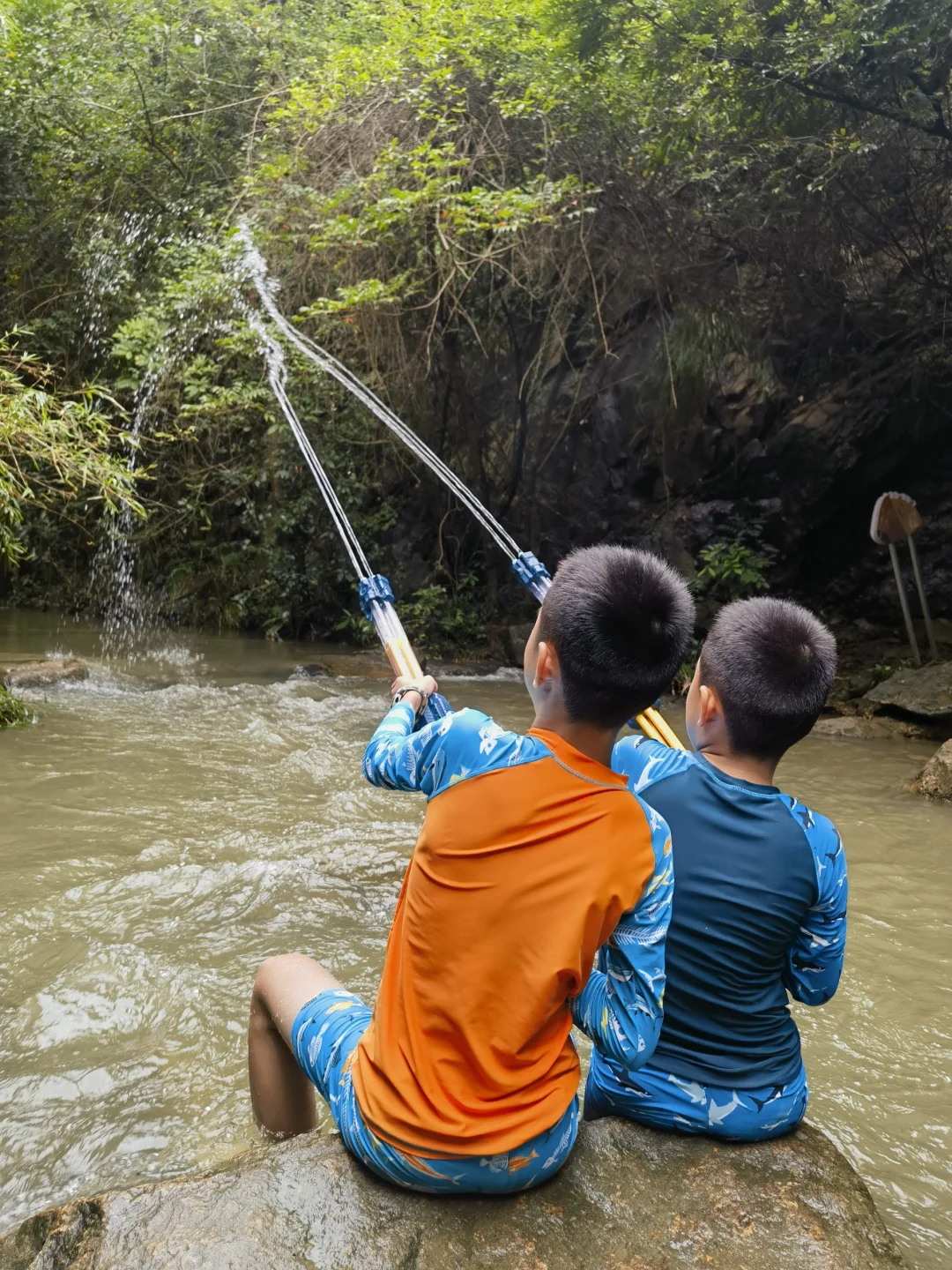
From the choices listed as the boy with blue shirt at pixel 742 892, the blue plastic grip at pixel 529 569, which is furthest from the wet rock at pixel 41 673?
the boy with blue shirt at pixel 742 892

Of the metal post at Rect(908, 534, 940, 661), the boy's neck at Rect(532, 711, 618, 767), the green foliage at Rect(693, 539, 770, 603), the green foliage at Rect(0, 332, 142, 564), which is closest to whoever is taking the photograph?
the boy's neck at Rect(532, 711, 618, 767)

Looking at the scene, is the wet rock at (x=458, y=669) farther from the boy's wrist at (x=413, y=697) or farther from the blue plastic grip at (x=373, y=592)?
the boy's wrist at (x=413, y=697)

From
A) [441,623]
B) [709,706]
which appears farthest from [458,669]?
[709,706]

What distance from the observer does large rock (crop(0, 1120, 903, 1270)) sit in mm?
1298

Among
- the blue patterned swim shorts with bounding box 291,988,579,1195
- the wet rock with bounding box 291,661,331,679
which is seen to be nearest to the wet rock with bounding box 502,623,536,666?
the wet rock with bounding box 291,661,331,679

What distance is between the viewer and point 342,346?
33.3ft

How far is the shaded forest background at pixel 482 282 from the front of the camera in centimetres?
750

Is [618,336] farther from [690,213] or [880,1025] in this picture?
[880,1025]

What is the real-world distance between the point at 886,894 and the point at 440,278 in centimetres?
744

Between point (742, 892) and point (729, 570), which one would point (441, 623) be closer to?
point (729, 570)

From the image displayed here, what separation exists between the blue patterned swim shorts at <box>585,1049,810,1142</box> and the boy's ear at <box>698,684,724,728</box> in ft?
2.01

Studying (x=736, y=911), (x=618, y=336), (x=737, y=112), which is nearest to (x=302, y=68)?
(x=618, y=336)

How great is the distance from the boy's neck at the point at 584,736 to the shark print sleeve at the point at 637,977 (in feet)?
0.35

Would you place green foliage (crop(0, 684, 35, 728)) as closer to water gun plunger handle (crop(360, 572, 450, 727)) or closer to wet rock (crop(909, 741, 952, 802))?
water gun plunger handle (crop(360, 572, 450, 727))
